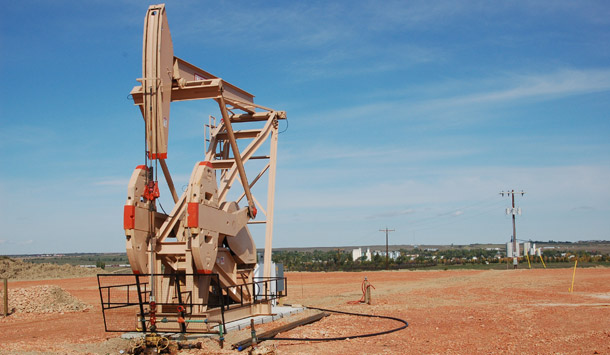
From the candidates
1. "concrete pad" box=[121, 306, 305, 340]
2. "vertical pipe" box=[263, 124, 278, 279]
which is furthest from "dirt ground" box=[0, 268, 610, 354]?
"vertical pipe" box=[263, 124, 278, 279]

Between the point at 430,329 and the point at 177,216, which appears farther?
the point at 430,329

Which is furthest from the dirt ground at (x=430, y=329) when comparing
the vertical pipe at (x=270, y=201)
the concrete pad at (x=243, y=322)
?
the vertical pipe at (x=270, y=201)

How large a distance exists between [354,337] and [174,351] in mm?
4278

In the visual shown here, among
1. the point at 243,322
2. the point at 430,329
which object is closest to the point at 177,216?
Answer: the point at 243,322

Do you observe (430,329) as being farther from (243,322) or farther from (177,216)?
(177,216)

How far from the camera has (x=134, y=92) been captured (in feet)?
45.1

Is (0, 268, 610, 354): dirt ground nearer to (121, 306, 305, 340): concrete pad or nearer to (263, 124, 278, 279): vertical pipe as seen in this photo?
(121, 306, 305, 340): concrete pad

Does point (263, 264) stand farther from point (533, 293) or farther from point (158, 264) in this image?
point (533, 293)

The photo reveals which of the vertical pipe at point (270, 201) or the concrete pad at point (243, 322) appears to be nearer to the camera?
the concrete pad at point (243, 322)

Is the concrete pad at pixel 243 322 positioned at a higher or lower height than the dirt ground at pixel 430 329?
higher

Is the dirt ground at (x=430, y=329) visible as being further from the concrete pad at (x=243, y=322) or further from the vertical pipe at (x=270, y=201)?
the vertical pipe at (x=270, y=201)


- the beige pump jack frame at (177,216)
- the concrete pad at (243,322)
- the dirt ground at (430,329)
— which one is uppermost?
the beige pump jack frame at (177,216)

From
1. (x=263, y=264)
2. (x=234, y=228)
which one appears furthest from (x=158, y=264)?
(x=263, y=264)

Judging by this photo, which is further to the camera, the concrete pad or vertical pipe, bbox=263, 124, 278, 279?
vertical pipe, bbox=263, 124, 278, 279
